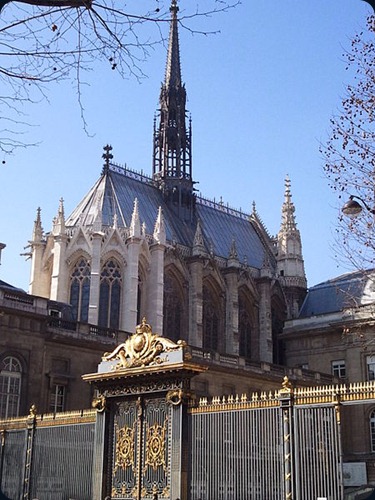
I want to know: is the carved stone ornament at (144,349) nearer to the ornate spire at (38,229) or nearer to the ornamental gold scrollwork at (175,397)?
the ornamental gold scrollwork at (175,397)

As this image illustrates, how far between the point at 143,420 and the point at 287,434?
3.76 m

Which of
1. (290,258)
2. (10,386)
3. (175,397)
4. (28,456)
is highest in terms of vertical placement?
(290,258)

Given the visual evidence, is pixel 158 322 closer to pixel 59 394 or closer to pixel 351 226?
pixel 59 394

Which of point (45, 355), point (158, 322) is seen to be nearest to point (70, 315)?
point (158, 322)

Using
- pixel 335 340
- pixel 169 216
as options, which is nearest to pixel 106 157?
pixel 169 216

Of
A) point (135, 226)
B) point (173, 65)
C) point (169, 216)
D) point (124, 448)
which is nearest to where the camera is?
point (124, 448)

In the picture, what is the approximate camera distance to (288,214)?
63031mm

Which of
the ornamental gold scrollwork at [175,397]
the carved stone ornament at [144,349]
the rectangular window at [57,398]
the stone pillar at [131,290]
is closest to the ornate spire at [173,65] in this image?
the stone pillar at [131,290]

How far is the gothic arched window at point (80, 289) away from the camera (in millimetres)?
43828

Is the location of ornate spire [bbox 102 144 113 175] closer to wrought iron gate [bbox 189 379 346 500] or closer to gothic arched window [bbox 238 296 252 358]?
gothic arched window [bbox 238 296 252 358]

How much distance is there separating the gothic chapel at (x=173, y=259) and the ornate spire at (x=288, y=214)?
0.26ft

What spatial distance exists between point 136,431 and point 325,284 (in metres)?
45.5

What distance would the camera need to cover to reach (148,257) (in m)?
47.0

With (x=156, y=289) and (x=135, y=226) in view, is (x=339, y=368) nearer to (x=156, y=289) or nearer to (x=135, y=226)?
(x=156, y=289)
